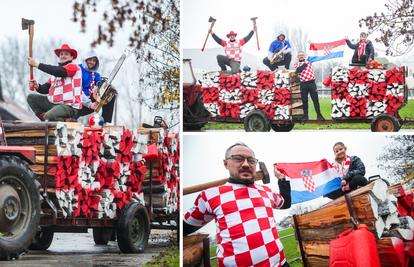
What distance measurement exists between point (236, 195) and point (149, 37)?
204 centimetres

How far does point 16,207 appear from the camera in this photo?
8.61 feet

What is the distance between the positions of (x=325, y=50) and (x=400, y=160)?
1438 millimetres

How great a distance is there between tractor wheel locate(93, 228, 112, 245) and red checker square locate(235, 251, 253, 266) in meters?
1.35

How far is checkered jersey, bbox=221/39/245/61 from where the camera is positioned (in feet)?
14.3

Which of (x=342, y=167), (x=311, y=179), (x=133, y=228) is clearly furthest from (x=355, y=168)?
(x=133, y=228)

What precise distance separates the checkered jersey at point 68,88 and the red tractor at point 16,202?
0.81 metres

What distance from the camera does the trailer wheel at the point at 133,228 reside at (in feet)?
12.5

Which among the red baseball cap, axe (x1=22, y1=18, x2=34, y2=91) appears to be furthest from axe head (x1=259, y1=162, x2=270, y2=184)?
axe (x1=22, y1=18, x2=34, y2=91)

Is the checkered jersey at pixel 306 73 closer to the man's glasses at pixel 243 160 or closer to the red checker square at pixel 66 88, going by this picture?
the man's glasses at pixel 243 160

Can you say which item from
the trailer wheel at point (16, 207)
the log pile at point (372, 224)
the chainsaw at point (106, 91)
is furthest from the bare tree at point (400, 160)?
the trailer wheel at point (16, 207)

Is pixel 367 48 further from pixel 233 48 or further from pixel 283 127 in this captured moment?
pixel 233 48

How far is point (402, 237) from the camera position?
10.3ft

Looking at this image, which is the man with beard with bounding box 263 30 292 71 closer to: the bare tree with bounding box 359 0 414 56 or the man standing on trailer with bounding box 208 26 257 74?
the man standing on trailer with bounding box 208 26 257 74

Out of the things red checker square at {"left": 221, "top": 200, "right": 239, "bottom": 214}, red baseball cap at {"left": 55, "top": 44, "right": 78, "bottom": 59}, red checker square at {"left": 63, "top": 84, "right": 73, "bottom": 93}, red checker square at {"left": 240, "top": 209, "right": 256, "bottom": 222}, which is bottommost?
red checker square at {"left": 240, "top": 209, "right": 256, "bottom": 222}
